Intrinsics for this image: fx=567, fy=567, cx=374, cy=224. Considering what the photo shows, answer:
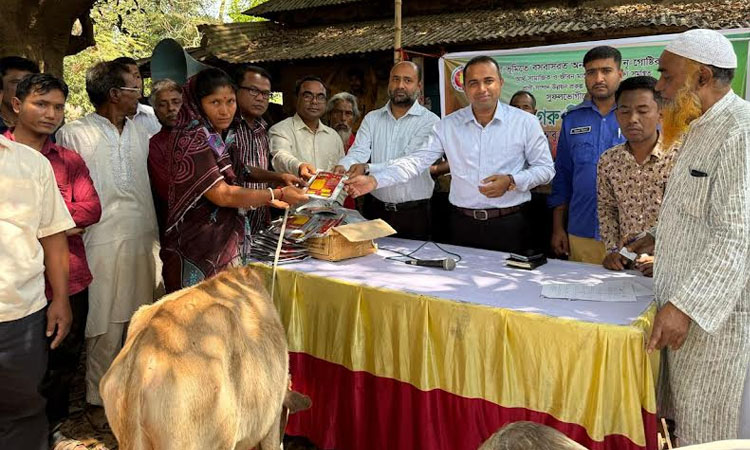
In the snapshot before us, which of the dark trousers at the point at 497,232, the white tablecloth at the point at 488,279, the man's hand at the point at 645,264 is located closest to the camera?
the white tablecloth at the point at 488,279

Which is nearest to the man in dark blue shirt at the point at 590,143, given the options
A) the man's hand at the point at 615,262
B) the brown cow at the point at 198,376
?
the man's hand at the point at 615,262

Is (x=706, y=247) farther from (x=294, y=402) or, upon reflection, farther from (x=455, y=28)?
(x=455, y=28)

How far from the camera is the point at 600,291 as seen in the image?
260 centimetres

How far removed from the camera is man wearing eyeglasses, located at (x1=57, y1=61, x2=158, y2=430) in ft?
11.9

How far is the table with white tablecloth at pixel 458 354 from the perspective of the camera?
2246mm

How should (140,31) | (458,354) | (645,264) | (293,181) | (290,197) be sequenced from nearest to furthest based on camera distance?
(458,354), (645,264), (290,197), (293,181), (140,31)

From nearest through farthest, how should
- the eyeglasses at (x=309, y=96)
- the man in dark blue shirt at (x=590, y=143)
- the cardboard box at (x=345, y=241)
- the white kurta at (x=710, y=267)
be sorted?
the white kurta at (x=710, y=267), the cardboard box at (x=345, y=241), the man in dark blue shirt at (x=590, y=143), the eyeglasses at (x=309, y=96)

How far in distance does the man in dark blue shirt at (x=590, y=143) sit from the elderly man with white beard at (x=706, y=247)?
1.72 meters

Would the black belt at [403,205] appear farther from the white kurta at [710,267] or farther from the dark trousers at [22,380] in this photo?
the dark trousers at [22,380]

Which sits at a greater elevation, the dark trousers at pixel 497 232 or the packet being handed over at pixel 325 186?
the packet being handed over at pixel 325 186

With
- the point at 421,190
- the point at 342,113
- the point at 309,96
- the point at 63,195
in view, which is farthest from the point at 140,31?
the point at 63,195

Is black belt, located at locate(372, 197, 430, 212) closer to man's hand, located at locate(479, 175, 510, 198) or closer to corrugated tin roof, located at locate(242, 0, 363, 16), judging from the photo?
man's hand, located at locate(479, 175, 510, 198)

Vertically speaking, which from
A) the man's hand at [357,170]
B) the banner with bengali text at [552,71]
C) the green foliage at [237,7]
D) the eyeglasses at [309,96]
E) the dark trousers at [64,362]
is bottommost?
the dark trousers at [64,362]

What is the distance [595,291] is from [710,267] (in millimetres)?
582
